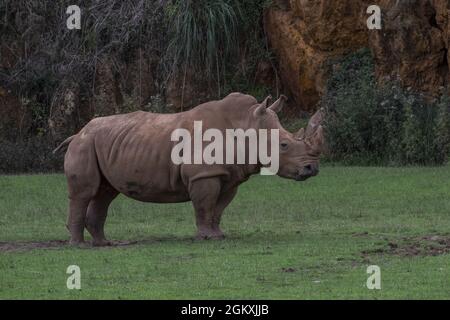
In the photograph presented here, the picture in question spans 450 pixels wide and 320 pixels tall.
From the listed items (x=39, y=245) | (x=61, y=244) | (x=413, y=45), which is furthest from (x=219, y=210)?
(x=413, y=45)

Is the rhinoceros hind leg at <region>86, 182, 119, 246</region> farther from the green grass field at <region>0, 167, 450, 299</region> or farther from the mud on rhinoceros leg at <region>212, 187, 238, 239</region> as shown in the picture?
the mud on rhinoceros leg at <region>212, 187, 238, 239</region>

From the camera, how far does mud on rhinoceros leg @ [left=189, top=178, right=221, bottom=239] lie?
14281mm

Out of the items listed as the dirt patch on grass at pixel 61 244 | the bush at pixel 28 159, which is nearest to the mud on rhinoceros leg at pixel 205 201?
the dirt patch on grass at pixel 61 244

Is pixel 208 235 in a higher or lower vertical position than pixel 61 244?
higher

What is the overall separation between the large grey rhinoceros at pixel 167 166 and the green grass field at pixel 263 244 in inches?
18.1

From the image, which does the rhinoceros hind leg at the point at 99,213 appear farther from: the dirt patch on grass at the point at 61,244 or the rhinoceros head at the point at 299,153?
the rhinoceros head at the point at 299,153

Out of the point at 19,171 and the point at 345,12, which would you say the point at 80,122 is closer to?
the point at 19,171

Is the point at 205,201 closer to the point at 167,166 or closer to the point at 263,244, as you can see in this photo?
the point at 167,166

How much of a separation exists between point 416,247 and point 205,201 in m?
2.41

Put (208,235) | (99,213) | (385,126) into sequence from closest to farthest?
1. (208,235)
2. (99,213)
3. (385,126)

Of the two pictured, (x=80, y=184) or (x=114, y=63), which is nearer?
(x=80, y=184)

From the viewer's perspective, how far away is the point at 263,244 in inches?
548

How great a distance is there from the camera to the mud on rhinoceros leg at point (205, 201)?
1428cm
